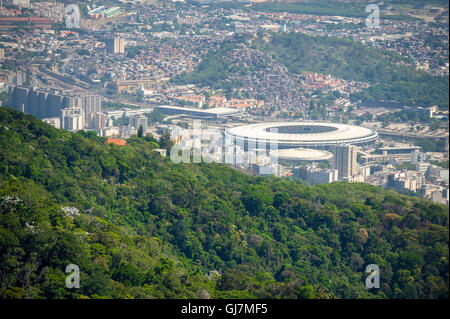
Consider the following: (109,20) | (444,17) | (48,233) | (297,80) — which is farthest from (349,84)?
(48,233)

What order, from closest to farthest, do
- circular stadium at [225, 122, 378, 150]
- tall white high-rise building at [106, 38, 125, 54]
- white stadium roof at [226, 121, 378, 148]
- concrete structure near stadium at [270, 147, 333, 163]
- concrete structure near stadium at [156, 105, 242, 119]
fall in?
concrete structure near stadium at [270, 147, 333, 163] < circular stadium at [225, 122, 378, 150] < white stadium roof at [226, 121, 378, 148] < concrete structure near stadium at [156, 105, 242, 119] < tall white high-rise building at [106, 38, 125, 54]

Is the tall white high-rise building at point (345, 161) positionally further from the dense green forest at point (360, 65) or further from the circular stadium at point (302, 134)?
the dense green forest at point (360, 65)

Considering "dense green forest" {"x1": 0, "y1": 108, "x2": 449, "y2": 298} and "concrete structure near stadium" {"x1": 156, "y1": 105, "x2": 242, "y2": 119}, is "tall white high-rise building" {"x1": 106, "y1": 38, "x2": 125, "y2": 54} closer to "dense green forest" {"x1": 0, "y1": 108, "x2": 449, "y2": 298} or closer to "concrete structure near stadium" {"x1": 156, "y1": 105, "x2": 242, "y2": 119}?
"concrete structure near stadium" {"x1": 156, "y1": 105, "x2": 242, "y2": 119}

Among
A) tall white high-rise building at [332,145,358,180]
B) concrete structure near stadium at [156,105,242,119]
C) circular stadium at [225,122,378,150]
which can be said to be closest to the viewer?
tall white high-rise building at [332,145,358,180]

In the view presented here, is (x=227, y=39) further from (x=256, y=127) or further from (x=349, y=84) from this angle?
(x=256, y=127)

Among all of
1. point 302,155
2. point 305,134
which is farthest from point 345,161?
point 305,134

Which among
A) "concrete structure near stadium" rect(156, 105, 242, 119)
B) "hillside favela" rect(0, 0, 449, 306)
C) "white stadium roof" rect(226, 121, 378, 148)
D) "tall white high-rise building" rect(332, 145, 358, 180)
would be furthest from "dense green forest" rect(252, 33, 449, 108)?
"tall white high-rise building" rect(332, 145, 358, 180)
